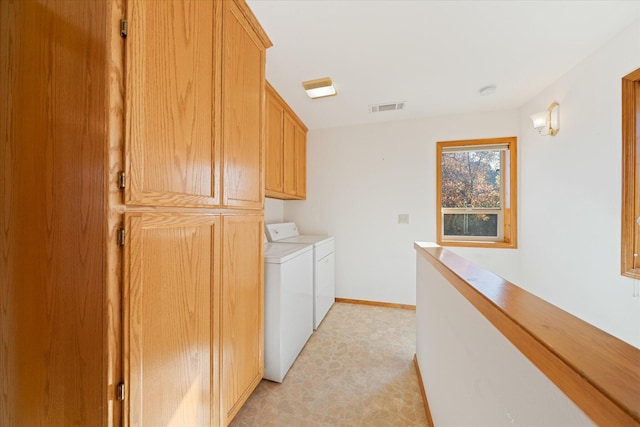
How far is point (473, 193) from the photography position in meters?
2.95

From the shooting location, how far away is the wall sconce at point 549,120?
213cm

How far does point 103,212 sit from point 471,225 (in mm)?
3447

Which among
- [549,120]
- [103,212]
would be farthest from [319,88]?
[549,120]

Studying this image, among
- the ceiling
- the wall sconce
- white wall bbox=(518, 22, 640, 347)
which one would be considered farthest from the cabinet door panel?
white wall bbox=(518, 22, 640, 347)

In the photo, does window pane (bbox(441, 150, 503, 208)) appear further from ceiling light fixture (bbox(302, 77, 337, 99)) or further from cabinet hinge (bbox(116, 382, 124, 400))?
cabinet hinge (bbox(116, 382, 124, 400))

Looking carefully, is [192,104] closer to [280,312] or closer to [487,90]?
[280,312]

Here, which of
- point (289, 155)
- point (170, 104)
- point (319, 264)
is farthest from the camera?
point (289, 155)

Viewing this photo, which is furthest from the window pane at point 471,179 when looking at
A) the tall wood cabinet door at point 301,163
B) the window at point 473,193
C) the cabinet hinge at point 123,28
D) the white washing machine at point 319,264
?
the cabinet hinge at point 123,28

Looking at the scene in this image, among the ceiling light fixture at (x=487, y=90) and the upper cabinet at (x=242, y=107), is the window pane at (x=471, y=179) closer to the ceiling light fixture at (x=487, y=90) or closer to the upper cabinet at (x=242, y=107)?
the ceiling light fixture at (x=487, y=90)

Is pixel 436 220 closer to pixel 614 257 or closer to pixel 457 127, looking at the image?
pixel 457 127

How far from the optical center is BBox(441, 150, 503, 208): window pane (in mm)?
2918

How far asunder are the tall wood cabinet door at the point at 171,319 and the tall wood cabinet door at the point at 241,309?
7 centimetres

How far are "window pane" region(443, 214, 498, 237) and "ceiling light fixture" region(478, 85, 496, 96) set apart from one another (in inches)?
54.9


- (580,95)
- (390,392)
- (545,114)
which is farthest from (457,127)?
(390,392)
